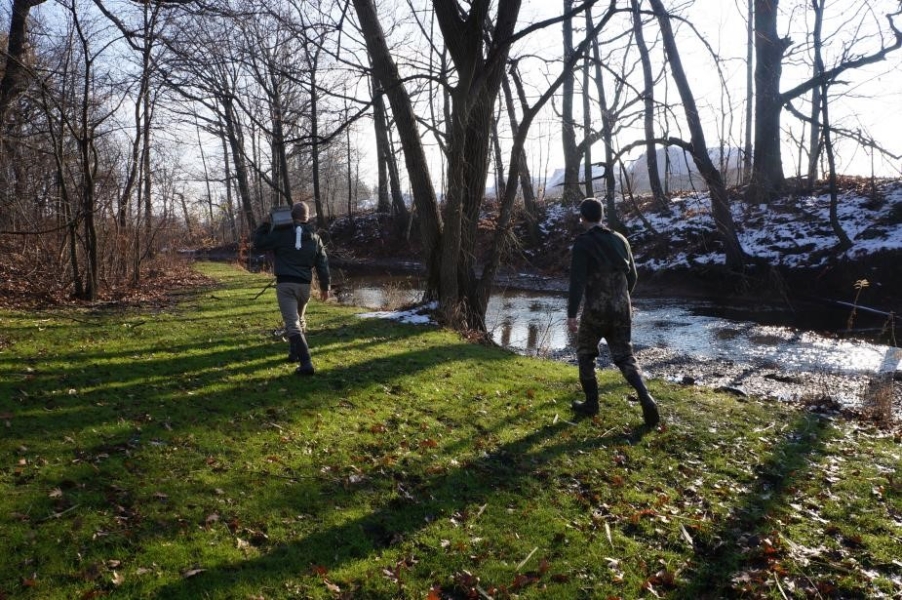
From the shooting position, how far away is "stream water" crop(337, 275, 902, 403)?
10.6 m

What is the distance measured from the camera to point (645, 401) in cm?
655

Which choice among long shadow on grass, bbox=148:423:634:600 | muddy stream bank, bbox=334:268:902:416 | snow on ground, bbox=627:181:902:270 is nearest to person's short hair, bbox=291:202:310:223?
long shadow on grass, bbox=148:423:634:600

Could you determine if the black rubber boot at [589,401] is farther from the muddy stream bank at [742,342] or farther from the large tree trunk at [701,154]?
the large tree trunk at [701,154]

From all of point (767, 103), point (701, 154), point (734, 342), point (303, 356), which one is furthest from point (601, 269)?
point (767, 103)

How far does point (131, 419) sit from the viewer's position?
5.54 metres

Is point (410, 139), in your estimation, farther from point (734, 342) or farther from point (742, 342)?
point (742, 342)

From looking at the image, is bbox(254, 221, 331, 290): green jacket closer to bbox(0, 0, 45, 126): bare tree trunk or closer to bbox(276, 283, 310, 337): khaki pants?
bbox(276, 283, 310, 337): khaki pants

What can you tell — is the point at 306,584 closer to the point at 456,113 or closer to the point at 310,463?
the point at 310,463

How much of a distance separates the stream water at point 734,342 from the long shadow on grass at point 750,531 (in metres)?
3.63

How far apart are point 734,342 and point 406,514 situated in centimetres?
1144

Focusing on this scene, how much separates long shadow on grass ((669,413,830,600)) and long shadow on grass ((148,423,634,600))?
136cm

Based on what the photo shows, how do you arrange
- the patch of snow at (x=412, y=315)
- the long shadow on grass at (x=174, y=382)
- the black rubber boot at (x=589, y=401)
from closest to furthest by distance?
1. the long shadow on grass at (x=174, y=382)
2. the black rubber boot at (x=589, y=401)
3. the patch of snow at (x=412, y=315)

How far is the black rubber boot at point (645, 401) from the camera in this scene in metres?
6.39

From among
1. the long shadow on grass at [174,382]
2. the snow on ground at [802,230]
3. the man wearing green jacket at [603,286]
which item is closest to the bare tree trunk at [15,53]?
the long shadow on grass at [174,382]
